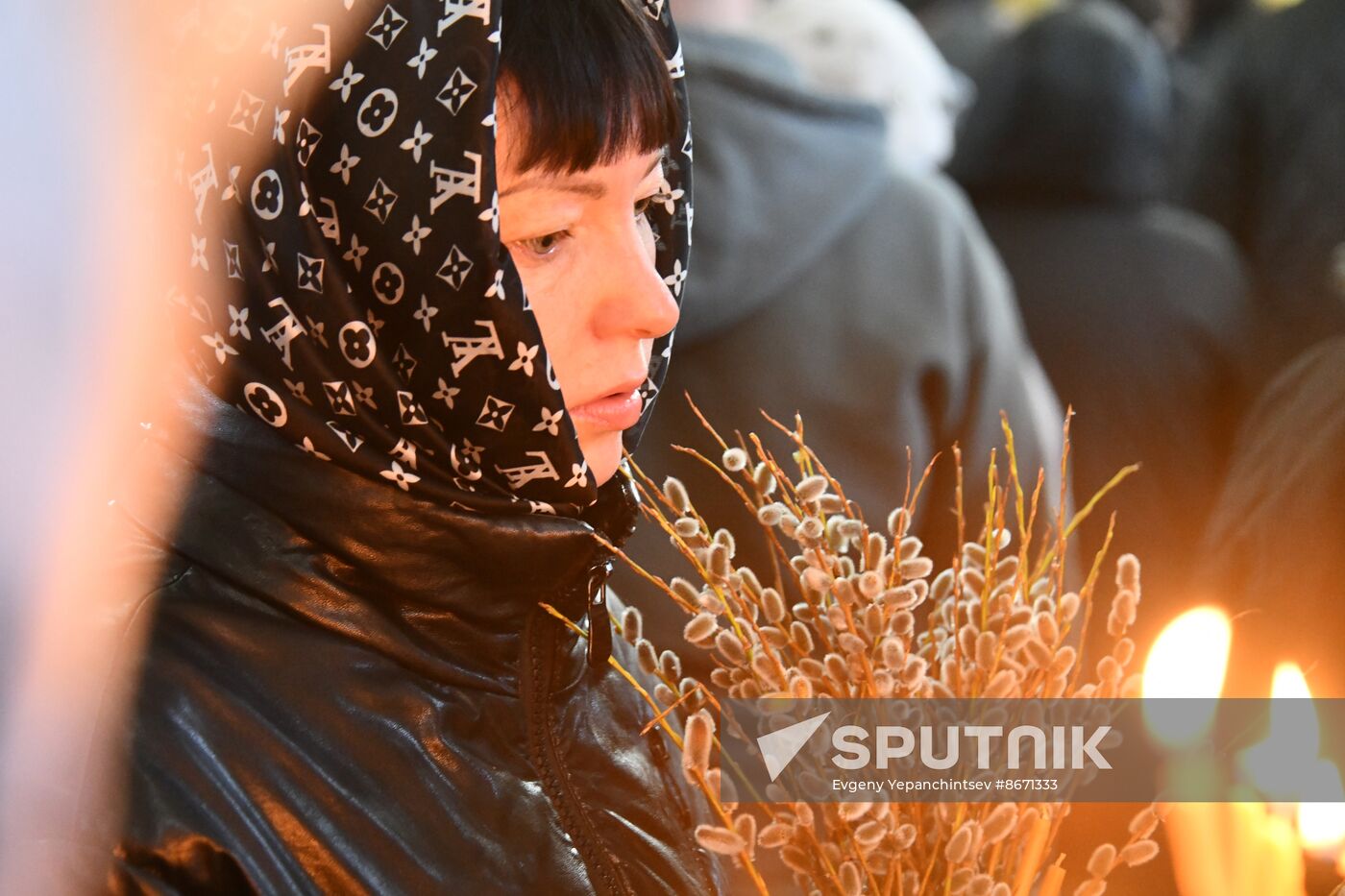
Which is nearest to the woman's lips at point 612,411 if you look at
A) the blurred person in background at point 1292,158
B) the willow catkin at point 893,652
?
the willow catkin at point 893,652

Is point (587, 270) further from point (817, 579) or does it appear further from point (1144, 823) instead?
point (1144, 823)

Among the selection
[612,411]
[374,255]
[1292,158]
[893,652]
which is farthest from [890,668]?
[1292,158]

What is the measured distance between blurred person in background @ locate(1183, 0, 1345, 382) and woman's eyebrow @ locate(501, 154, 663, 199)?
7.56 feet

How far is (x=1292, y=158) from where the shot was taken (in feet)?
11.5

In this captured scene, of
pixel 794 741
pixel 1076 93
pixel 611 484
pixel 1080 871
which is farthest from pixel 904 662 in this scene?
pixel 1076 93

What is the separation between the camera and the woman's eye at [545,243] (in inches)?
47.3

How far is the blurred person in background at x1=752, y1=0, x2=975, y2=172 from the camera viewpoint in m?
2.83

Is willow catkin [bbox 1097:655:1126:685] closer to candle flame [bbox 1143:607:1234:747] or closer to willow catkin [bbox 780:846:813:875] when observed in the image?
candle flame [bbox 1143:607:1234:747]

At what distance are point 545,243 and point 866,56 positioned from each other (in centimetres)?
177

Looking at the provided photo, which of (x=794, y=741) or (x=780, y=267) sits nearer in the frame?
(x=794, y=741)

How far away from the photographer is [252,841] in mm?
1079

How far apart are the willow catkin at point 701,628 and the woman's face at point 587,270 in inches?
9.8

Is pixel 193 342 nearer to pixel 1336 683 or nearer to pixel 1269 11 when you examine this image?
pixel 1336 683

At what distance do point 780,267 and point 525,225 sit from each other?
103 cm
